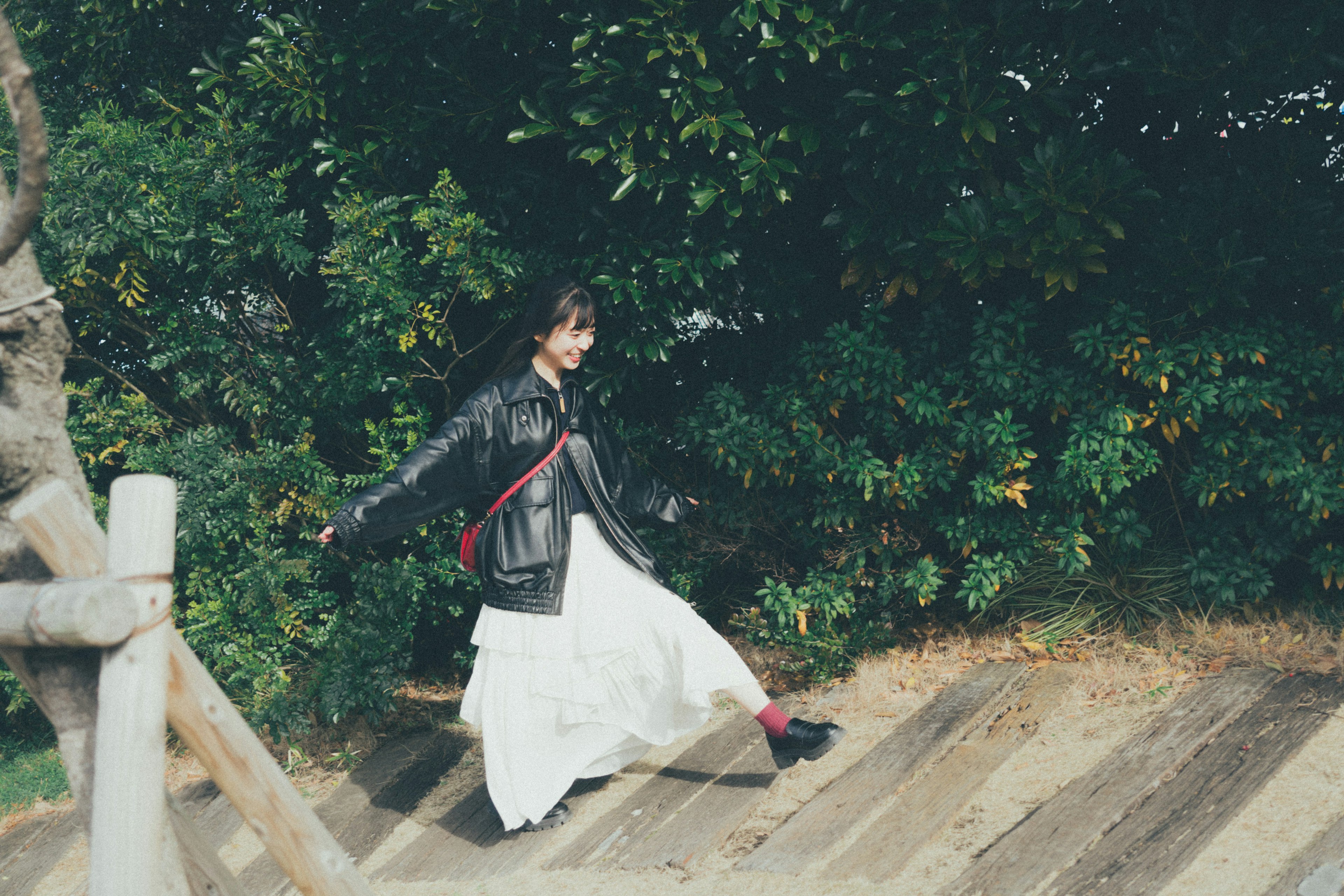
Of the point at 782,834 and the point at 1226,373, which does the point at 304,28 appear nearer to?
the point at 782,834

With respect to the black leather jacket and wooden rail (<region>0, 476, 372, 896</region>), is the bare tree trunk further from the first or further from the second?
the black leather jacket

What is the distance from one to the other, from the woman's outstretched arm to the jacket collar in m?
0.10

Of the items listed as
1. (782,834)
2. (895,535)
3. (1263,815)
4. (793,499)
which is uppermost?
(793,499)

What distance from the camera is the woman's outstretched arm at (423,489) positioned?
10.4 feet

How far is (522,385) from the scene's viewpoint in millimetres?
3516

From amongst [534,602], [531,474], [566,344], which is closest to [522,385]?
[566,344]

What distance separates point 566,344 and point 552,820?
67.8 inches

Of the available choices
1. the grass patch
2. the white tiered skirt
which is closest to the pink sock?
the white tiered skirt

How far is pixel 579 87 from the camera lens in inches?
146

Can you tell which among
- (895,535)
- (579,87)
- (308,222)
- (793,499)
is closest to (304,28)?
(308,222)

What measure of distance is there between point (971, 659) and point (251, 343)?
3.57 metres

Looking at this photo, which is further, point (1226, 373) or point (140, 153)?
point (140, 153)

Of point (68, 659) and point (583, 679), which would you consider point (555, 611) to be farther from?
point (68, 659)

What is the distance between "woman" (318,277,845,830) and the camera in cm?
334
